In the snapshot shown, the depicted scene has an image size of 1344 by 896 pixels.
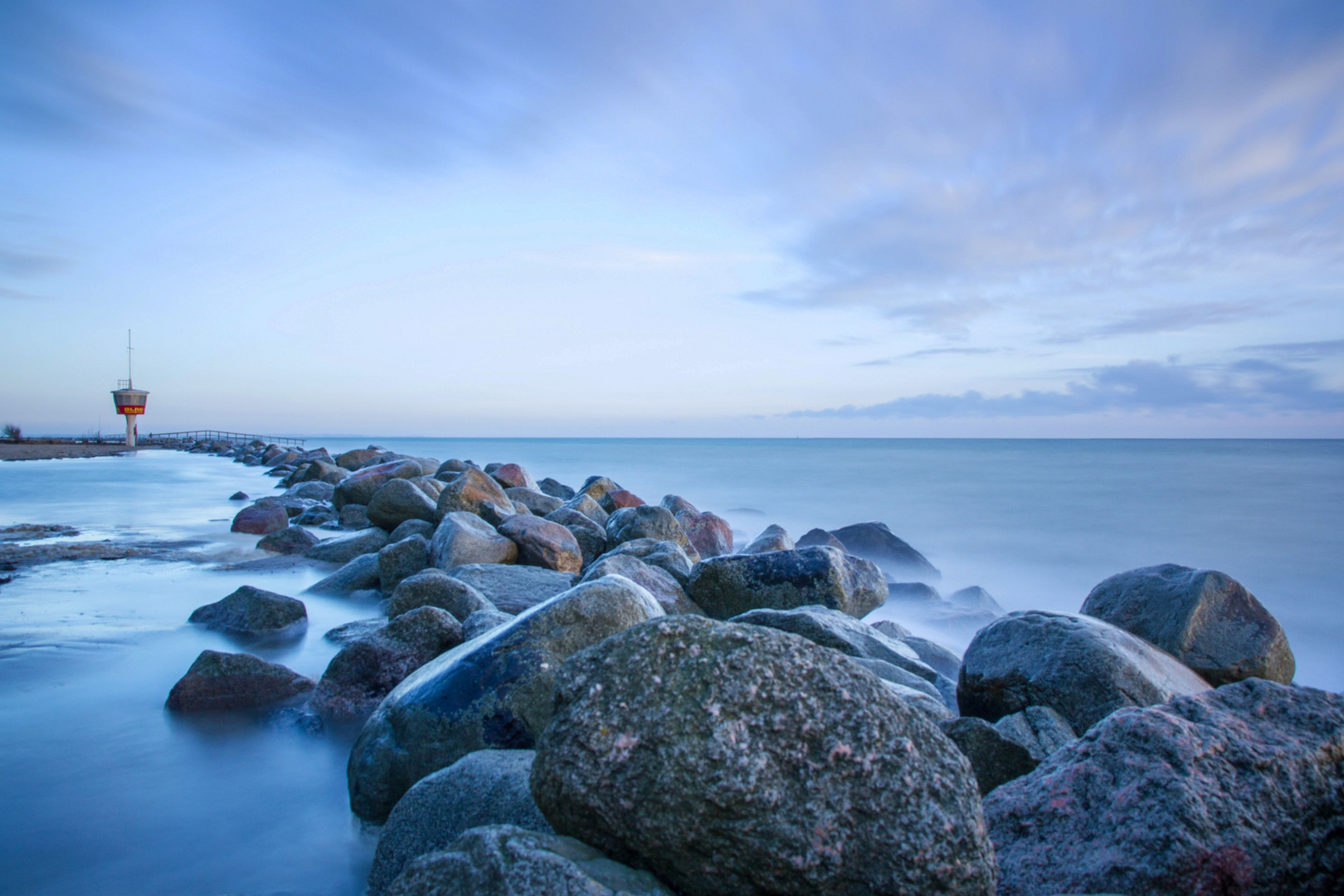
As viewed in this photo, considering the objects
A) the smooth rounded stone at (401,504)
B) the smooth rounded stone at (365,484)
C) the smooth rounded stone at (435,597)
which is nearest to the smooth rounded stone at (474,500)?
the smooth rounded stone at (401,504)

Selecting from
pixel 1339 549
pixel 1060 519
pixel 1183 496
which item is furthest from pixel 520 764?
pixel 1183 496

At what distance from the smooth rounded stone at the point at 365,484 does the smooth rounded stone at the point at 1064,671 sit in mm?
11188

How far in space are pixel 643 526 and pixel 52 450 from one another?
49.5 m

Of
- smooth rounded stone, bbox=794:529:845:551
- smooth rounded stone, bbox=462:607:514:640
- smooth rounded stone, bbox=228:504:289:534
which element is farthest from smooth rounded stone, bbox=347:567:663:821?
smooth rounded stone, bbox=228:504:289:534

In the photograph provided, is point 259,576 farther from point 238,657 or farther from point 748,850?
point 748,850

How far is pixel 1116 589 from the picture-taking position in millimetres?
5031

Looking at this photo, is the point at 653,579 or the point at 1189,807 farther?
the point at 653,579

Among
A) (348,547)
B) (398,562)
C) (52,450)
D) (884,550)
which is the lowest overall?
(52,450)

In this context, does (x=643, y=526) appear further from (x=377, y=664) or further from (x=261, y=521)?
(x=261, y=521)

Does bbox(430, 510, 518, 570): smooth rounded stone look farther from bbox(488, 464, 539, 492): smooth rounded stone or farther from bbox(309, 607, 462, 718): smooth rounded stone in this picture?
bbox(488, 464, 539, 492): smooth rounded stone

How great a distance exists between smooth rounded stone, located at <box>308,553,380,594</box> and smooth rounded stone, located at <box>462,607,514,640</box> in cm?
366

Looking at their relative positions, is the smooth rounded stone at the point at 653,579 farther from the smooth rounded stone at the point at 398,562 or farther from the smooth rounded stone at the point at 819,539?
the smooth rounded stone at the point at 819,539

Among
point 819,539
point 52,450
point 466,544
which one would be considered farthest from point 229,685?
point 52,450

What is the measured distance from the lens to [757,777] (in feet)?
6.23
